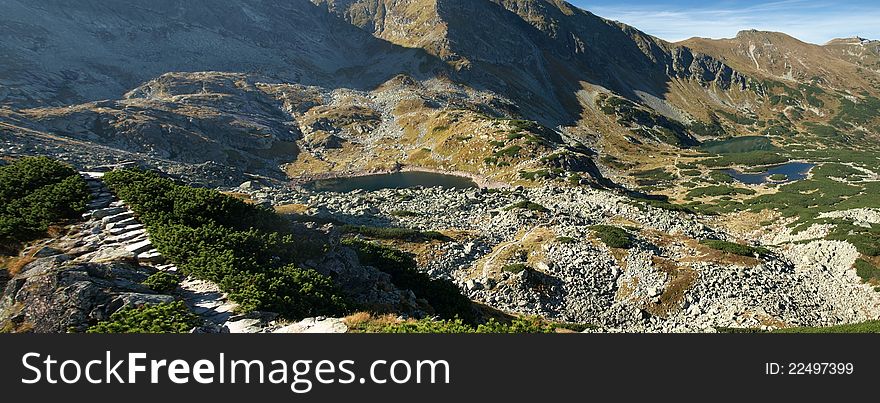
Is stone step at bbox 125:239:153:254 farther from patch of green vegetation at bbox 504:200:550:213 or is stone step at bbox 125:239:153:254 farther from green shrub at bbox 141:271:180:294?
patch of green vegetation at bbox 504:200:550:213

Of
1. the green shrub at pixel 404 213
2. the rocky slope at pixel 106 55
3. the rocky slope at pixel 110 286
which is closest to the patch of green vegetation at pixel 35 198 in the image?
the rocky slope at pixel 110 286

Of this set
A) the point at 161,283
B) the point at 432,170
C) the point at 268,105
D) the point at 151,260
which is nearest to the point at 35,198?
the point at 151,260

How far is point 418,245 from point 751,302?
30800 millimetres

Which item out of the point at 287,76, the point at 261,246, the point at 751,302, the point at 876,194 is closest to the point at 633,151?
the point at 876,194

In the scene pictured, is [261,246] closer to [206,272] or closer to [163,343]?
[206,272]

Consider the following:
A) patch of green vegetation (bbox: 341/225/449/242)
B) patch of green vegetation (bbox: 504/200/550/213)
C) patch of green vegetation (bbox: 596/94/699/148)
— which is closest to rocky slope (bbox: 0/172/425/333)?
patch of green vegetation (bbox: 341/225/449/242)

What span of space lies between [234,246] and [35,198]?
11.4 m

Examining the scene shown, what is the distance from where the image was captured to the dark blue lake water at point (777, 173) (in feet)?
355

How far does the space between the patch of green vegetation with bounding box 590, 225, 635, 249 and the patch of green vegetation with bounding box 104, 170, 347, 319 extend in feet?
110

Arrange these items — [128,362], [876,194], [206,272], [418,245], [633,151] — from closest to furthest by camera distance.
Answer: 1. [128,362]
2. [206,272]
3. [418,245]
4. [876,194]
5. [633,151]

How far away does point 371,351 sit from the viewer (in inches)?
344

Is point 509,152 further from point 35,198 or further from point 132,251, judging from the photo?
point 132,251

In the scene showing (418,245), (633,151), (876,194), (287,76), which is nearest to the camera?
(418,245)

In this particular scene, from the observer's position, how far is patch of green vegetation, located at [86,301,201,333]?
1097 cm
